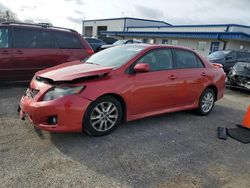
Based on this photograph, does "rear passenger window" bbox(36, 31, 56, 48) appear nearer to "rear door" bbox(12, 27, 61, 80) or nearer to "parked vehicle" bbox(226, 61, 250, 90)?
"rear door" bbox(12, 27, 61, 80)

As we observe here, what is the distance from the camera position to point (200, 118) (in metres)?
5.52

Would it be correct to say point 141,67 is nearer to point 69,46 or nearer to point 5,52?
point 69,46

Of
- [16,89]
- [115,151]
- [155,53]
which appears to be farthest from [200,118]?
[16,89]

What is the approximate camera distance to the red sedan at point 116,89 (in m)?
3.58

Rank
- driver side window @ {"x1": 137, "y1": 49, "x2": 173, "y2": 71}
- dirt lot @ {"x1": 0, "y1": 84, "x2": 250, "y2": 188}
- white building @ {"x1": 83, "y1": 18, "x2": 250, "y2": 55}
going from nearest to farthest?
dirt lot @ {"x1": 0, "y1": 84, "x2": 250, "y2": 188} → driver side window @ {"x1": 137, "y1": 49, "x2": 173, "y2": 71} → white building @ {"x1": 83, "y1": 18, "x2": 250, "y2": 55}

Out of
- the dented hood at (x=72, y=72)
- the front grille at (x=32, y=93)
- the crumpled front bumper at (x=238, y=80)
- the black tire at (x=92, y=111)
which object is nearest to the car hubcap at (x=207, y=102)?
the black tire at (x=92, y=111)

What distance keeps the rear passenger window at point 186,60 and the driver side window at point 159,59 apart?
222 millimetres

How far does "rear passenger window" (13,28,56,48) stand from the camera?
638 centimetres

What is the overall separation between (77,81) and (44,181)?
4.89 ft

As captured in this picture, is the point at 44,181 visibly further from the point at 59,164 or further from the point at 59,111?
the point at 59,111

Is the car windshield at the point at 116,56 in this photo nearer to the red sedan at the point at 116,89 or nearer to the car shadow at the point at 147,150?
the red sedan at the point at 116,89

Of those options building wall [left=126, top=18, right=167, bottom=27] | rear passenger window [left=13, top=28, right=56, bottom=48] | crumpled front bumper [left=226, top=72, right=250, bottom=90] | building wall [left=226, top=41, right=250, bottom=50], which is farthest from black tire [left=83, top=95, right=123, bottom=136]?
building wall [left=126, top=18, right=167, bottom=27]

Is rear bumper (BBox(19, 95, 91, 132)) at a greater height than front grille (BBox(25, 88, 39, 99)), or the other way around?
front grille (BBox(25, 88, 39, 99))

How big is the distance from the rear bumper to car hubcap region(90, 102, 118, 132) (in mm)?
258
